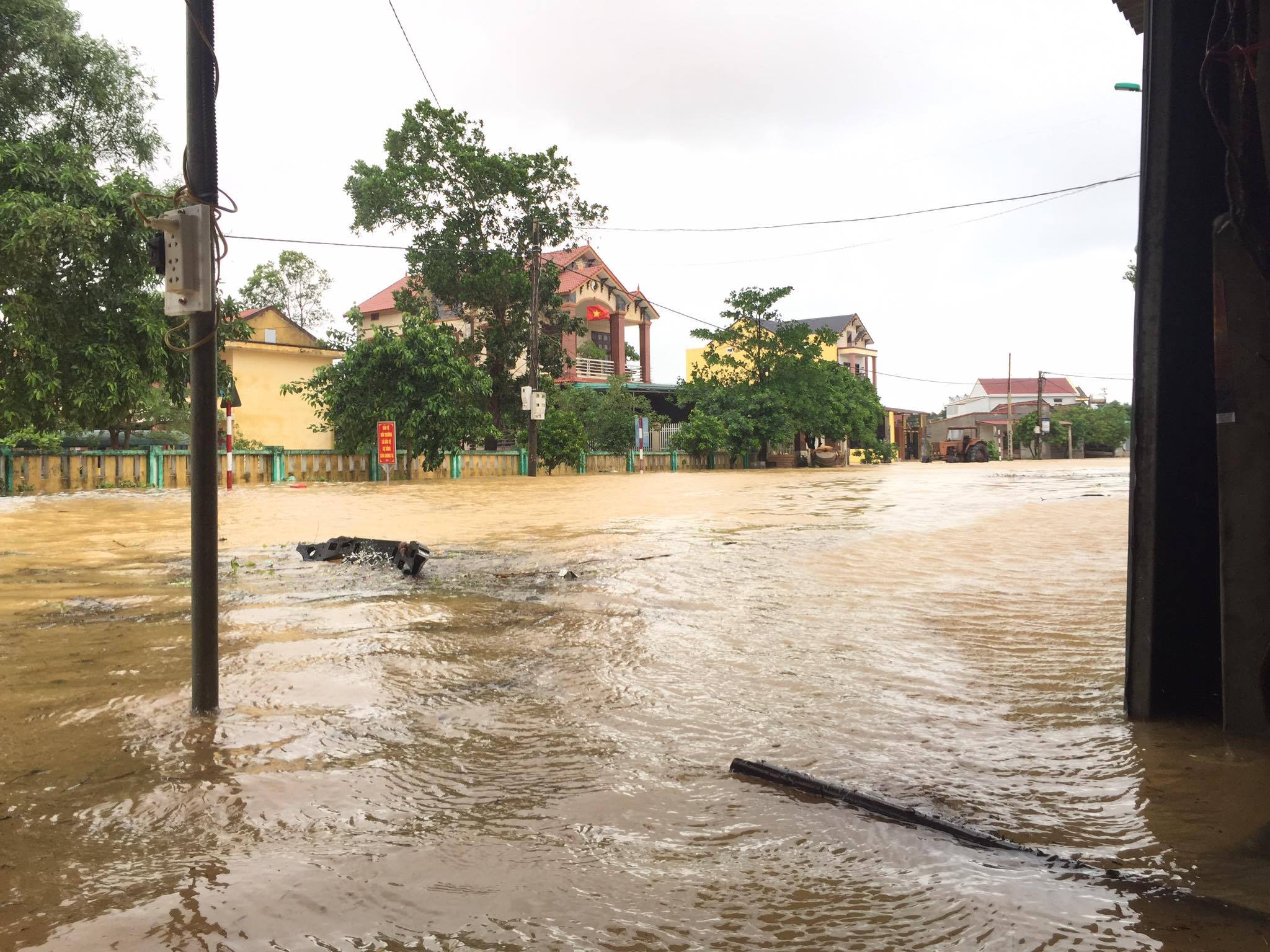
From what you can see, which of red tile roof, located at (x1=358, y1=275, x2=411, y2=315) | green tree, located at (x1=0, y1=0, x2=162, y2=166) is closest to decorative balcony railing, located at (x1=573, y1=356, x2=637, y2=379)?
red tile roof, located at (x1=358, y1=275, x2=411, y2=315)

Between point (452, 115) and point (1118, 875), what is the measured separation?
3055cm

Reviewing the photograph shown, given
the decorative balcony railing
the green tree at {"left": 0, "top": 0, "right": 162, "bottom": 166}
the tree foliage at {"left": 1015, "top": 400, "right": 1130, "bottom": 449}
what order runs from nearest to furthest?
1. the green tree at {"left": 0, "top": 0, "right": 162, "bottom": 166}
2. the decorative balcony railing
3. the tree foliage at {"left": 1015, "top": 400, "right": 1130, "bottom": 449}

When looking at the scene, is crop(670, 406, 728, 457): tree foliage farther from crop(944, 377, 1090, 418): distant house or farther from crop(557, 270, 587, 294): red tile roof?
crop(944, 377, 1090, 418): distant house

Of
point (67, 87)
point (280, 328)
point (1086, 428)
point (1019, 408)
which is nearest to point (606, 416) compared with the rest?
point (280, 328)

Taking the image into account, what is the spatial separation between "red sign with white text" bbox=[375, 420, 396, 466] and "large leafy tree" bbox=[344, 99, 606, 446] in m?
6.96

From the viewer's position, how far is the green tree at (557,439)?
28703mm

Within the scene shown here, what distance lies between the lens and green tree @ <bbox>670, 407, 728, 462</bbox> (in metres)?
35.3

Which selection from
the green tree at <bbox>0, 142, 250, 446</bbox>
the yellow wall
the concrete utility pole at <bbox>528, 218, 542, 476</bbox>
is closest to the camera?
the green tree at <bbox>0, 142, 250, 446</bbox>

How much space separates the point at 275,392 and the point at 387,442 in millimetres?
7664

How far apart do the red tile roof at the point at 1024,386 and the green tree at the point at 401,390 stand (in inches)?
2575

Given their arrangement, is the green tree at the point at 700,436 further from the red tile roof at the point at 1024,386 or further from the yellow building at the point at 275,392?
the red tile roof at the point at 1024,386

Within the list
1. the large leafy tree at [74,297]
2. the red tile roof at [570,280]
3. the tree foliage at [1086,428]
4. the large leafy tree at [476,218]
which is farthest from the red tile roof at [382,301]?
the tree foliage at [1086,428]

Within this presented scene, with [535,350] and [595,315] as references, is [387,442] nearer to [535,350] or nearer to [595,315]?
[535,350]

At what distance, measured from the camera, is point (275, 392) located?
27.8 metres
